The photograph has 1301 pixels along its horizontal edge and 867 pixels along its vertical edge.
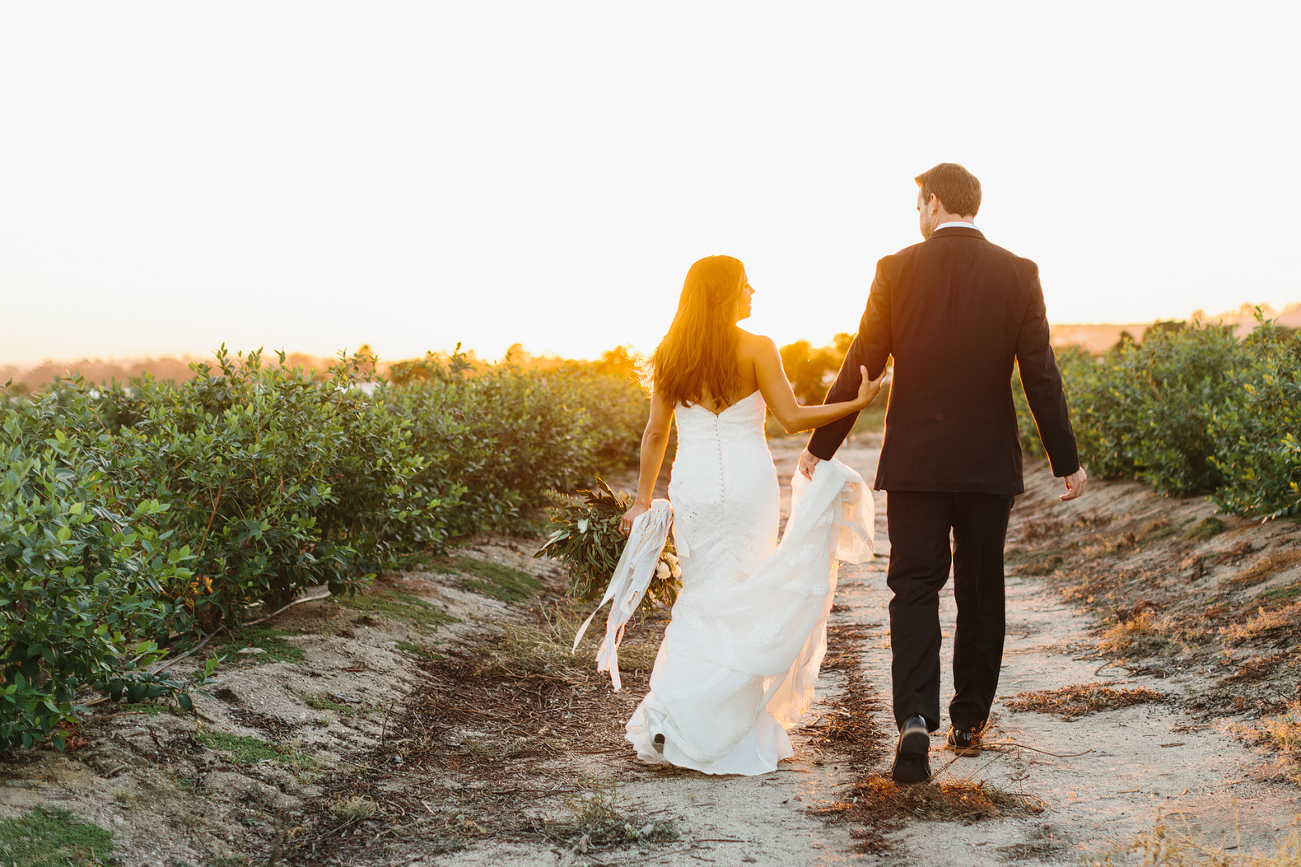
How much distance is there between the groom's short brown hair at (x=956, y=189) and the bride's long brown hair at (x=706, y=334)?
89 centimetres

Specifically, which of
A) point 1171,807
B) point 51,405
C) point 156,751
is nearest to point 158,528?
point 51,405

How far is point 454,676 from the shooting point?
5359mm

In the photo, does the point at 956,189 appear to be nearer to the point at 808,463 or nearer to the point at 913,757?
the point at 808,463

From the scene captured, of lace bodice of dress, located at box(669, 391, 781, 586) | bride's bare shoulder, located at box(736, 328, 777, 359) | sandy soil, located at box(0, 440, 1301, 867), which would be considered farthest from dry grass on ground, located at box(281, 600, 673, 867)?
bride's bare shoulder, located at box(736, 328, 777, 359)

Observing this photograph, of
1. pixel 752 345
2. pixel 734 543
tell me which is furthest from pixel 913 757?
pixel 752 345

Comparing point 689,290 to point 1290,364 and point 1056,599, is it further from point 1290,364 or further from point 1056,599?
point 1290,364

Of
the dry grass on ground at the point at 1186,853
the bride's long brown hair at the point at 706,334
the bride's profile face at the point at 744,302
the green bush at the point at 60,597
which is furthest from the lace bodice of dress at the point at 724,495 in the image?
the green bush at the point at 60,597

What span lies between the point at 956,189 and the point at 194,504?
4018 millimetres

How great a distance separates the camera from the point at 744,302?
4.17 meters

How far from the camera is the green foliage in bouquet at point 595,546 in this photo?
487 centimetres

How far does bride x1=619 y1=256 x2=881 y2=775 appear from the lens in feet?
13.0

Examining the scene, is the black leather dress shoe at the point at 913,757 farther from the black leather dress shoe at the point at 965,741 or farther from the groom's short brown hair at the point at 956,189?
the groom's short brown hair at the point at 956,189

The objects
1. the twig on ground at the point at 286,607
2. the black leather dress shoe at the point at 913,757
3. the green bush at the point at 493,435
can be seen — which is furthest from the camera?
the green bush at the point at 493,435

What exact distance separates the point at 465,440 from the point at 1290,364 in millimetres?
6883
